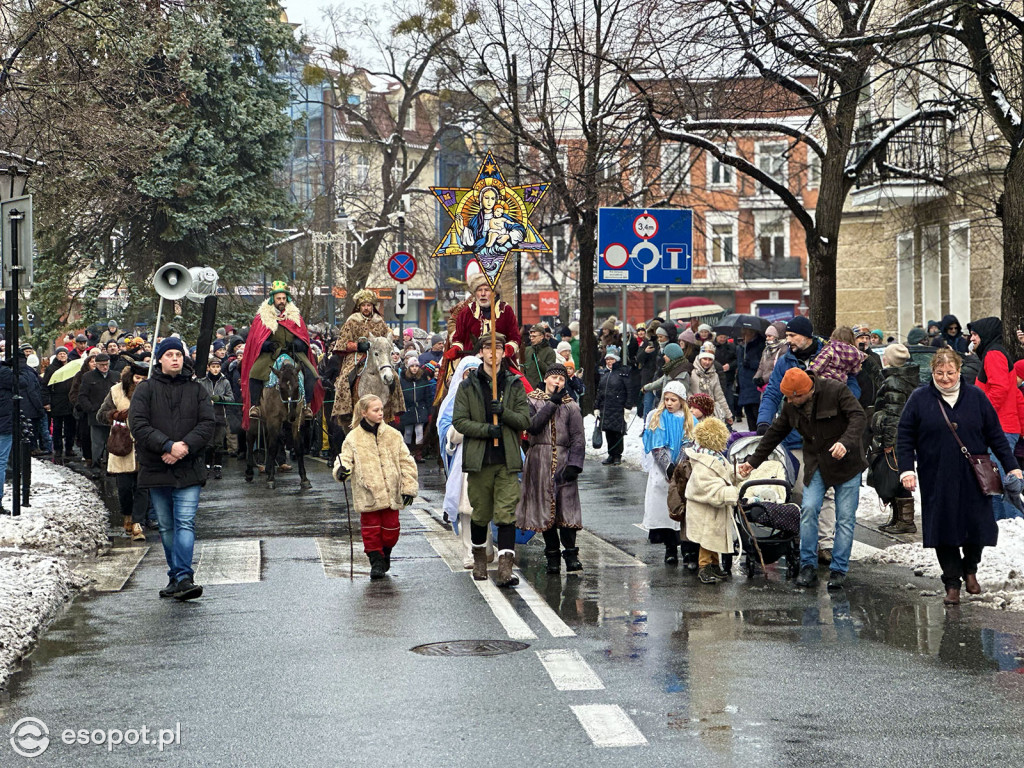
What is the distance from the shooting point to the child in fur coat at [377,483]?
476 inches

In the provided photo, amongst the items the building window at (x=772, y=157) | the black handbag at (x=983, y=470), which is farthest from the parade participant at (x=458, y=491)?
the building window at (x=772, y=157)

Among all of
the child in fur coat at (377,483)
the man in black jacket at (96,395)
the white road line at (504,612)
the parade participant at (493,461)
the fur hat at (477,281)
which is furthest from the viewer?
the man in black jacket at (96,395)

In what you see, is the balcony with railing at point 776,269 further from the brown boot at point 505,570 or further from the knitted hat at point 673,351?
the brown boot at point 505,570

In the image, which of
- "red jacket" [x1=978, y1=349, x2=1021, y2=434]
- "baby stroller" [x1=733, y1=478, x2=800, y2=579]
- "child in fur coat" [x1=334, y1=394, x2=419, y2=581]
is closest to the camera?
"baby stroller" [x1=733, y1=478, x2=800, y2=579]

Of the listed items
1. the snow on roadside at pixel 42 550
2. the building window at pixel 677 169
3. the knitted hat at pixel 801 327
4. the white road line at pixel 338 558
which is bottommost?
the white road line at pixel 338 558

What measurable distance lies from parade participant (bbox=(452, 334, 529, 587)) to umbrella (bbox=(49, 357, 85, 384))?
1507cm

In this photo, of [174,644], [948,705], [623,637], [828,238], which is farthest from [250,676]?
[828,238]

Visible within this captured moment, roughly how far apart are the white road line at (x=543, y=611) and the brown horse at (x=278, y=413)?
347 inches

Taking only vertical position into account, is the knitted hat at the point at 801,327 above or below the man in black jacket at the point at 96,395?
above

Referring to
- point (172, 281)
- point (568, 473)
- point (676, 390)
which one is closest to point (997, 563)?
point (676, 390)

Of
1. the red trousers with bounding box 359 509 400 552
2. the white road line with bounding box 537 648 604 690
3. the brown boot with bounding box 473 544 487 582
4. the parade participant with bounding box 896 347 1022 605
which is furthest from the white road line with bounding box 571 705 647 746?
the red trousers with bounding box 359 509 400 552

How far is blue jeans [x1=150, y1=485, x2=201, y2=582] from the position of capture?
37.5 feet

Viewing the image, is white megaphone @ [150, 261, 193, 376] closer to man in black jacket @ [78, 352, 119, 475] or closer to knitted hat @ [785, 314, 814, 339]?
man in black jacket @ [78, 352, 119, 475]

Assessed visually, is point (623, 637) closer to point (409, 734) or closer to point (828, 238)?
point (409, 734)
